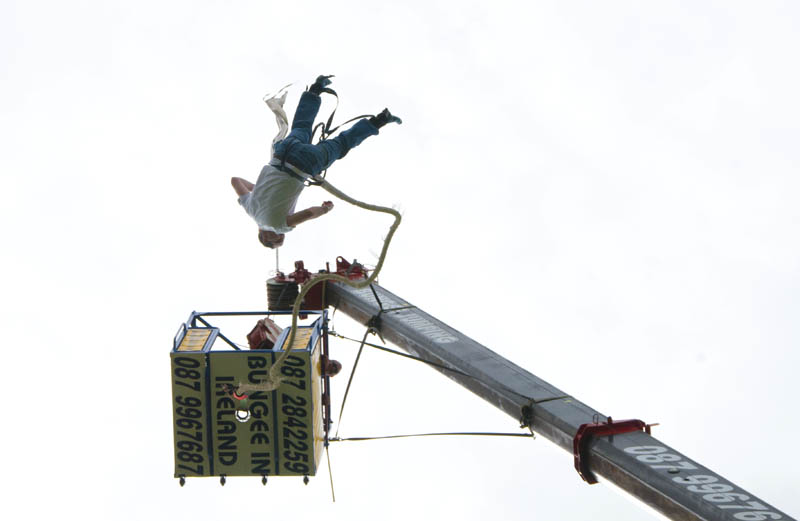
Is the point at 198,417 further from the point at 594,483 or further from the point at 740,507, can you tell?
the point at 740,507

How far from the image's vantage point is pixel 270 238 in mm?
11859

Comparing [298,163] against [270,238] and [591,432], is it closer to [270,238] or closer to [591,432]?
[270,238]

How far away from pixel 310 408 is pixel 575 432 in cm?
320

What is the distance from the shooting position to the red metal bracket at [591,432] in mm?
8242

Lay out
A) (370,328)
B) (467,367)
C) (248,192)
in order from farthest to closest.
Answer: (370,328), (248,192), (467,367)

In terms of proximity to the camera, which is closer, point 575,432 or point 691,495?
point 691,495

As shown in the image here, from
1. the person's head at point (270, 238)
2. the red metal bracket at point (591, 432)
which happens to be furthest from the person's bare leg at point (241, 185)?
the red metal bracket at point (591, 432)

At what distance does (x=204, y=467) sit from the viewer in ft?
35.1

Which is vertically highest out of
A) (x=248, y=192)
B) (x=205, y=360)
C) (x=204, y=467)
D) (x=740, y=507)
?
(x=248, y=192)

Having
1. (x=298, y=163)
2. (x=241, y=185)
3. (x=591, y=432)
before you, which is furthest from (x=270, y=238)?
(x=591, y=432)

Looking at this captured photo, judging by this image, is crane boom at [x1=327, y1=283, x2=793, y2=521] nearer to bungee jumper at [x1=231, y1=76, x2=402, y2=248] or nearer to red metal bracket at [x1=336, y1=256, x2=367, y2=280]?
red metal bracket at [x1=336, y1=256, x2=367, y2=280]

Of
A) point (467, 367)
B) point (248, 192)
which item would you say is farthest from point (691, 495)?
point (248, 192)

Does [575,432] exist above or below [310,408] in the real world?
below

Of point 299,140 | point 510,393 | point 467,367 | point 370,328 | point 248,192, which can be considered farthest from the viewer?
point 370,328
